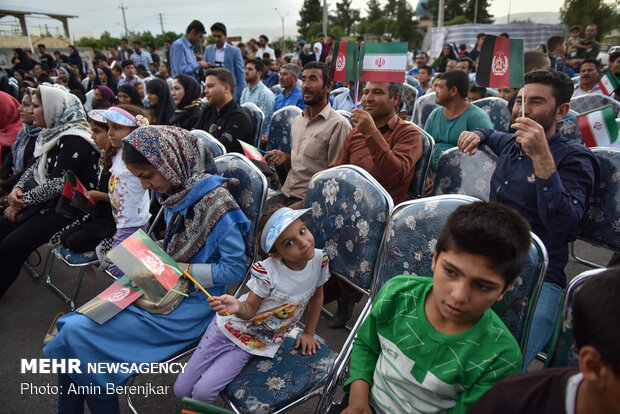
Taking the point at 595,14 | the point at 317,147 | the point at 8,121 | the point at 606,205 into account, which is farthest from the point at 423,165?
the point at 595,14

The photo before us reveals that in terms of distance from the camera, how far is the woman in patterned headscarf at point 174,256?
1640mm

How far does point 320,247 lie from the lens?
197cm

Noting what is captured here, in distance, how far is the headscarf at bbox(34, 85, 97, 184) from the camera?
119 inches

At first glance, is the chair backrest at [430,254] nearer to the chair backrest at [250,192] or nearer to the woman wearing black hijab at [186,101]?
the chair backrest at [250,192]

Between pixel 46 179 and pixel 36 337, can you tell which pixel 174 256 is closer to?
pixel 36 337

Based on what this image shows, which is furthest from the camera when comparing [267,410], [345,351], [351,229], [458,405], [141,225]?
[141,225]

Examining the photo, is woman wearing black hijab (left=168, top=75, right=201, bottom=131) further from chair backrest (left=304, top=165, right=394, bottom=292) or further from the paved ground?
chair backrest (left=304, top=165, right=394, bottom=292)

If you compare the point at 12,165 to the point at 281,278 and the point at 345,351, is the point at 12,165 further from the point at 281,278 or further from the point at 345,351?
the point at 345,351

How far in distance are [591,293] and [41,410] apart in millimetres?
2551

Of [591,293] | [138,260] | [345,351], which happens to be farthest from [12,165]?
[591,293]

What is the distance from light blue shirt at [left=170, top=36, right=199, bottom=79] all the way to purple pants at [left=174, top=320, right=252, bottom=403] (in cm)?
606

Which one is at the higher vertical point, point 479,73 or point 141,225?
point 479,73

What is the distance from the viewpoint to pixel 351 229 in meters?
1.82

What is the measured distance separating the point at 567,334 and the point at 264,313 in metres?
1.10
